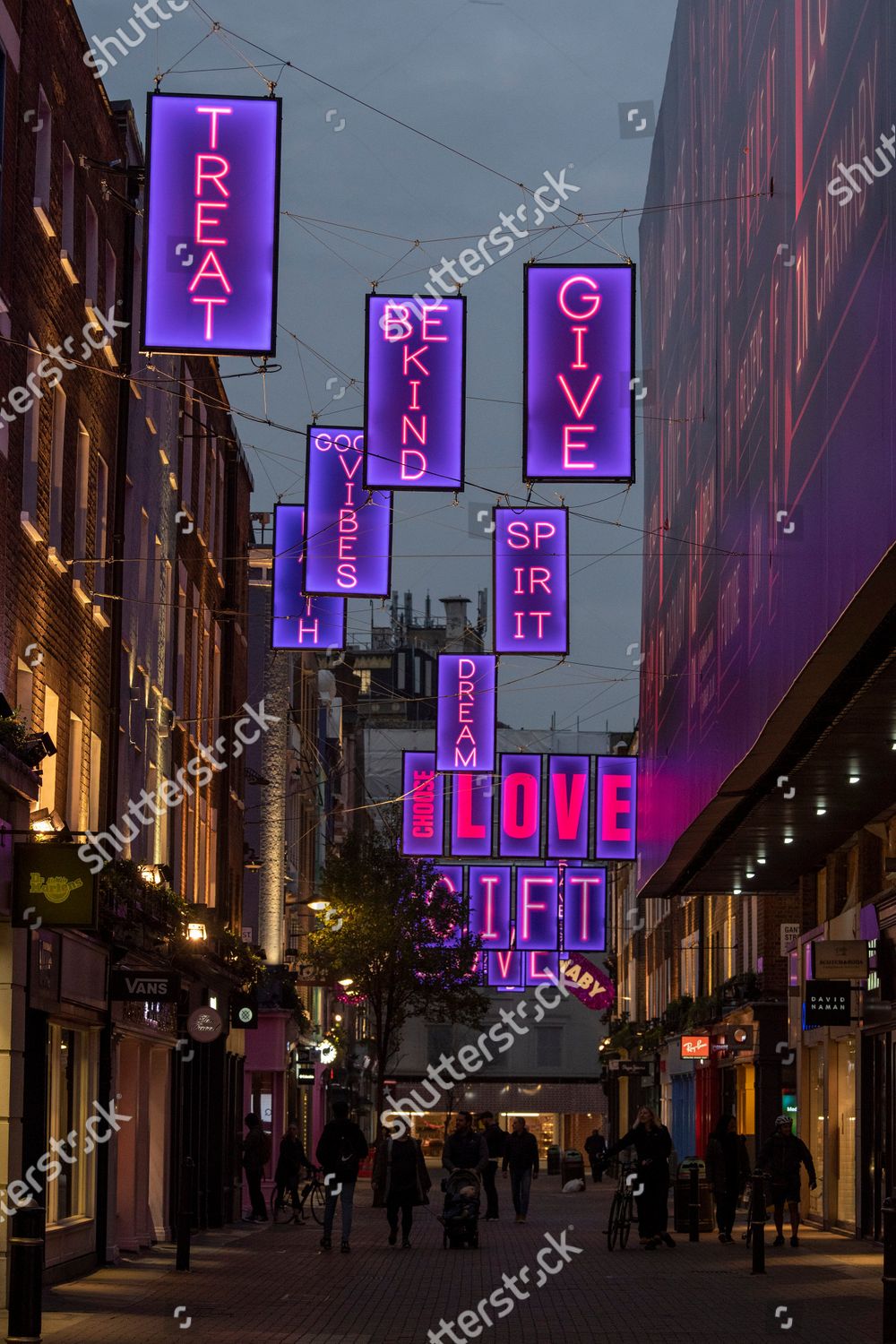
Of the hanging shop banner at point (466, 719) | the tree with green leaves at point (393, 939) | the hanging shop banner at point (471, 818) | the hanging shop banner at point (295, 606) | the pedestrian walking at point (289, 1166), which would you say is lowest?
the pedestrian walking at point (289, 1166)

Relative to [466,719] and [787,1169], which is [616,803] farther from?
[787,1169]

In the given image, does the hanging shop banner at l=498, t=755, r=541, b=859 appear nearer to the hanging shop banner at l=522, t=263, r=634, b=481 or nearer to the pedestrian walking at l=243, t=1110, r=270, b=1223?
the pedestrian walking at l=243, t=1110, r=270, b=1223

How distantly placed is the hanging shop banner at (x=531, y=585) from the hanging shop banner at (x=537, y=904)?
17556mm

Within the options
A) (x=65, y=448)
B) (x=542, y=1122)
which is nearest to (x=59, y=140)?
(x=65, y=448)

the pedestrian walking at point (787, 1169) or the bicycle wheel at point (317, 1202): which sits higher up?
the pedestrian walking at point (787, 1169)

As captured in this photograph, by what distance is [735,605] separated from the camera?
24.6m

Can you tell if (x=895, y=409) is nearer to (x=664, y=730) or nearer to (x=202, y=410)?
(x=664, y=730)

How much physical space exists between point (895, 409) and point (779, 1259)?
15.0 metres

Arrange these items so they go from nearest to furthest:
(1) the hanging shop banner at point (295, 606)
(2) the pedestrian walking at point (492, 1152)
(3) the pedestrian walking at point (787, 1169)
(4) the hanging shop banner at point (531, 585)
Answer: (3) the pedestrian walking at point (787, 1169), (4) the hanging shop banner at point (531, 585), (1) the hanging shop banner at point (295, 606), (2) the pedestrian walking at point (492, 1152)

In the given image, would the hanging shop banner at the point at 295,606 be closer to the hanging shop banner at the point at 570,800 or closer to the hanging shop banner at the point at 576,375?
the hanging shop banner at the point at 570,800

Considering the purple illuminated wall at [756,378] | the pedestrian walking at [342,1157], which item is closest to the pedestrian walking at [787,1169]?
the purple illuminated wall at [756,378]

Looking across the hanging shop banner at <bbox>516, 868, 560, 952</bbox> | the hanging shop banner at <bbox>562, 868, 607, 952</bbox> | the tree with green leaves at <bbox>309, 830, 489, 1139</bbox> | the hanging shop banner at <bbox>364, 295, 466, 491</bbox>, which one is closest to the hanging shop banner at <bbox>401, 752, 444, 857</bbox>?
the hanging shop banner at <bbox>562, 868, 607, 952</bbox>

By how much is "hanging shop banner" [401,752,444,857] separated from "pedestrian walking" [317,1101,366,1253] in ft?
44.2

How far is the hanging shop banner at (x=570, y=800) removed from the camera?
37688mm
